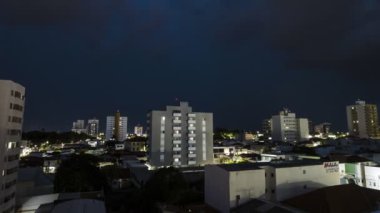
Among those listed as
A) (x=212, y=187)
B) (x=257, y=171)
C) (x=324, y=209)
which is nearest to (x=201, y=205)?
(x=212, y=187)

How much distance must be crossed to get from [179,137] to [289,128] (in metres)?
87.3

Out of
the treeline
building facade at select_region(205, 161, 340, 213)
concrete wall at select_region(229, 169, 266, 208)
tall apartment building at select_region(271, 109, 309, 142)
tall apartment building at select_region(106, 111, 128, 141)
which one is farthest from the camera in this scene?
tall apartment building at select_region(106, 111, 128, 141)

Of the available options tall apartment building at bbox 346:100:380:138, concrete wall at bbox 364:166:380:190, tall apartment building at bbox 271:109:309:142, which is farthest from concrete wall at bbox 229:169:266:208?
tall apartment building at bbox 346:100:380:138

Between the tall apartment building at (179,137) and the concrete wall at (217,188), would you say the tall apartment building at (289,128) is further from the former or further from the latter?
the concrete wall at (217,188)

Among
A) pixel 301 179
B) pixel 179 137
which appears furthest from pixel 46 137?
pixel 301 179

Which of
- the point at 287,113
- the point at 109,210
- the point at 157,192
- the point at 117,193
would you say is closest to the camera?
the point at 157,192

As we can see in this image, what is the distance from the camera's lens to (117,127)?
591 ft

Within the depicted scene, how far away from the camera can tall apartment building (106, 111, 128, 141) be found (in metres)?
180

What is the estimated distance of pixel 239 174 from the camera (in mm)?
24281

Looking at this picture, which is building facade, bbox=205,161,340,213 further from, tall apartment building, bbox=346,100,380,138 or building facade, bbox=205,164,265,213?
tall apartment building, bbox=346,100,380,138

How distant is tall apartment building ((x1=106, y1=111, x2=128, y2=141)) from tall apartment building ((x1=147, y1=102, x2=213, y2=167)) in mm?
119382

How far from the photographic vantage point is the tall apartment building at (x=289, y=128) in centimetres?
12781

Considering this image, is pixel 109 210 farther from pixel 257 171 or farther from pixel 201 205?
pixel 257 171

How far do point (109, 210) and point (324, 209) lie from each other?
2458cm
